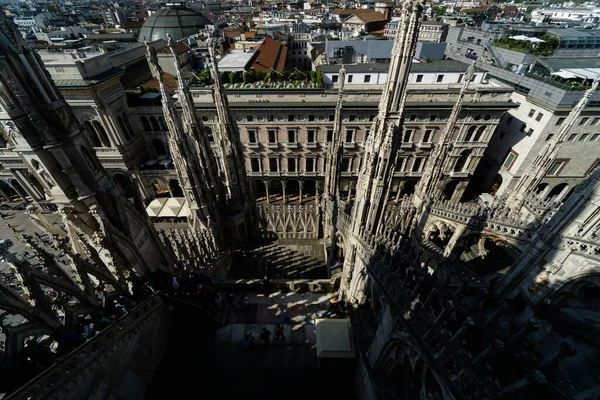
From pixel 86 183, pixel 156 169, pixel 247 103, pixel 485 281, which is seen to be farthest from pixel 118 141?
pixel 485 281

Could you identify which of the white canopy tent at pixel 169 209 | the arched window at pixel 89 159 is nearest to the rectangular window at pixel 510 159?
the white canopy tent at pixel 169 209

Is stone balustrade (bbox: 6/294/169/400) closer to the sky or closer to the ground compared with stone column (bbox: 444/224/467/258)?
closer to the sky

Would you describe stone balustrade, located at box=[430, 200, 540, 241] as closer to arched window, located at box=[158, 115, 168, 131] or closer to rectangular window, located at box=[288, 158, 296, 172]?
rectangular window, located at box=[288, 158, 296, 172]

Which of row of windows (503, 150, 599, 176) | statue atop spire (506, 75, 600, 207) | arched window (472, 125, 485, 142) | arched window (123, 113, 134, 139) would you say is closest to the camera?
statue atop spire (506, 75, 600, 207)

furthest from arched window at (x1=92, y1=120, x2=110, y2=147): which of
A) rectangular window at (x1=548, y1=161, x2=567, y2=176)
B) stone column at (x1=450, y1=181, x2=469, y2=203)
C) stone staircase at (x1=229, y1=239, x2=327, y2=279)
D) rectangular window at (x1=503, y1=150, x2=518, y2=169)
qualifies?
rectangular window at (x1=548, y1=161, x2=567, y2=176)

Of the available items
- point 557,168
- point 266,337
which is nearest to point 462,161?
point 557,168

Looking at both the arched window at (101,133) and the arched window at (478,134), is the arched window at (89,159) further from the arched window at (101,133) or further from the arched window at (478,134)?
the arched window at (478,134)

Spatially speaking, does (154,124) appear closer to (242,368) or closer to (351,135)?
(351,135)
